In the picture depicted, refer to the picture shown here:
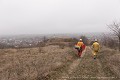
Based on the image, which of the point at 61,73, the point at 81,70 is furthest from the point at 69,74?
the point at 81,70

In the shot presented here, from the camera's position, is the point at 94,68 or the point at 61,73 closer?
the point at 61,73

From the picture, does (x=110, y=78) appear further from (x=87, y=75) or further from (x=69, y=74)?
(x=69, y=74)

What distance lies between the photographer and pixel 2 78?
11.1 meters

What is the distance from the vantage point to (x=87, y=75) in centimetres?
1226

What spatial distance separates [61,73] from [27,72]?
2.05 metres

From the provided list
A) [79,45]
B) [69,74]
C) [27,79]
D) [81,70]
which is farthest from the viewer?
[79,45]

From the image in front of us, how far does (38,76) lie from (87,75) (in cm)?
296

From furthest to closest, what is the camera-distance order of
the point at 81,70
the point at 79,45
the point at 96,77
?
the point at 79,45
the point at 81,70
the point at 96,77

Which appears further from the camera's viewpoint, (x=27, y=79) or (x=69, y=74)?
(x=69, y=74)

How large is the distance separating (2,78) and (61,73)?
3.55 metres

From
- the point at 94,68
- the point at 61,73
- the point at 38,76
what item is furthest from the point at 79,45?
the point at 38,76

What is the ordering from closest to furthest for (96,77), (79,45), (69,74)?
(96,77) → (69,74) → (79,45)

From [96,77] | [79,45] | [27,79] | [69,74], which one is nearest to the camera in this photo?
[27,79]

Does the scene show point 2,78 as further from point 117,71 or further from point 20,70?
point 117,71
